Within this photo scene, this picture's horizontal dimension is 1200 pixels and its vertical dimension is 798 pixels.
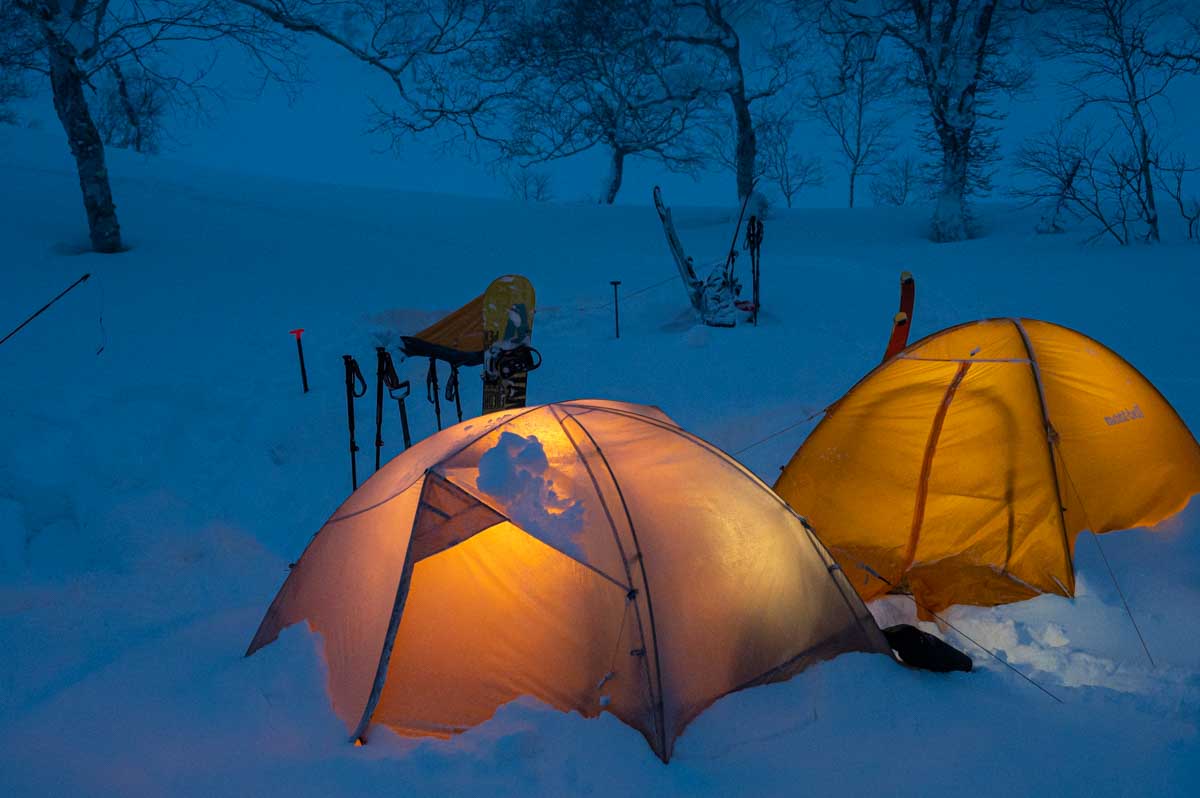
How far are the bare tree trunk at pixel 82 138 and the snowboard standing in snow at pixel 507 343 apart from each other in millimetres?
6751

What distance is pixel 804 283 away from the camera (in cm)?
1146

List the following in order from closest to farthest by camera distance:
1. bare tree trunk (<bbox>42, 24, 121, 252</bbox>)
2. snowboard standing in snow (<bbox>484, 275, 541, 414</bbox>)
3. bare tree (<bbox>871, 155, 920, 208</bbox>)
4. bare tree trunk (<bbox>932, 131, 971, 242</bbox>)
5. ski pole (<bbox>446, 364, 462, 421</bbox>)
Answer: snowboard standing in snow (<bbox>484, 275, 541, 414</bbox>)
ski pole (<bbox>446, 364, 462, 421</bbox>)
bare tree trunk (<bbox>42, 24, 121, 252</bbox>)
bare tree trunk (<bbox>932, 131, 971, 242</bbox>)
bare tree (<bbox>871, 155, 920, 208</bbox>)

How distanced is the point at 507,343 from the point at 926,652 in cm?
393

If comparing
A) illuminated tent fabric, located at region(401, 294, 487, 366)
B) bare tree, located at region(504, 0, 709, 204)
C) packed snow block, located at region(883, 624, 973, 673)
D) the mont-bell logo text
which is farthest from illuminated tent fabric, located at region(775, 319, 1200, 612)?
bare tree, located at region(504, 0, 709, 204)

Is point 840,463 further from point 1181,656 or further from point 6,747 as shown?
point 6,747

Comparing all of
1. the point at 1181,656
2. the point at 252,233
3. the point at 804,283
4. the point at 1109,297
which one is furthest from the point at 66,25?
the point at 1109,297

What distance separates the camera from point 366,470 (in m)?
6.84

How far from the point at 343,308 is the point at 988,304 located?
8.16 m

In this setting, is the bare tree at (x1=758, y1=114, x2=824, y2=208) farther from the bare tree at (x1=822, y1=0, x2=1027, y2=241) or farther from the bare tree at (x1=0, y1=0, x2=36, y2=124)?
the bare tree at (x1=0, y1=0, x2=36, y2=124)

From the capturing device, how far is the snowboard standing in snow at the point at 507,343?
6.50m

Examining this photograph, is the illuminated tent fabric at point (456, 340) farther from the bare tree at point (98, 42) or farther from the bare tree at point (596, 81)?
the bare tree at point (596, 81)

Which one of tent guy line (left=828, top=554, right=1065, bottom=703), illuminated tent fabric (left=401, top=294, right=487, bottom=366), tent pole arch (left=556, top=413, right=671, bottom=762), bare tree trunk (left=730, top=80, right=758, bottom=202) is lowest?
tent guy line (left=828, top=554, right=1065, bottom=703)

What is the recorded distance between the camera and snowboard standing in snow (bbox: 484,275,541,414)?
650 cm

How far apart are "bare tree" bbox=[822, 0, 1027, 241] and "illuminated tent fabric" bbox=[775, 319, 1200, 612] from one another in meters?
10.2
